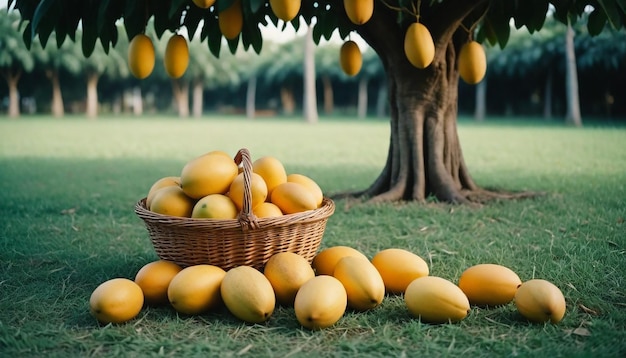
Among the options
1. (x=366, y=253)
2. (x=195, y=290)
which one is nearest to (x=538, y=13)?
(x=366, y=253)

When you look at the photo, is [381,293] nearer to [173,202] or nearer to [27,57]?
[173,202]

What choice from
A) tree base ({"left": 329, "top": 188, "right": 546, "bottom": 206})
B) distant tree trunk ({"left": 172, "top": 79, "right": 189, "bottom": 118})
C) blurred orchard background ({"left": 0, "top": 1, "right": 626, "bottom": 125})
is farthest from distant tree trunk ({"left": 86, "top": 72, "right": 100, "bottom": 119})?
tree base ({"left": 329, "top": 188, "right": 546, "bottom": 206})

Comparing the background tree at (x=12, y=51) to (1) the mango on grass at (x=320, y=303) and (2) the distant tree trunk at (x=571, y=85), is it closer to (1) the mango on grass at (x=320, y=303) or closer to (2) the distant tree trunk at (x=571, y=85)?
(2) the distant tree trunk at (x=571, y=85)

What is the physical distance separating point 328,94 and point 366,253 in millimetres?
37462

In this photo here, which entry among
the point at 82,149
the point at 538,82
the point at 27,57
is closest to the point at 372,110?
the point at 538,82

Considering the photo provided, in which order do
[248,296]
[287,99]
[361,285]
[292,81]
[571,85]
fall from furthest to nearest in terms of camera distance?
[287,99] < [292,81] < [571,85] < [361,285] < [248,296]

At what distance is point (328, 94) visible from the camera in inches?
1590

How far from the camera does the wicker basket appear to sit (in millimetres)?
2565

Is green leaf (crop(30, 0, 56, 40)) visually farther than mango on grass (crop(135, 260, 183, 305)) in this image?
No

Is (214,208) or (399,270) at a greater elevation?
(214,208)

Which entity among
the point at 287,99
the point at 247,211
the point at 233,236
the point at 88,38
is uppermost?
the point at 287,99

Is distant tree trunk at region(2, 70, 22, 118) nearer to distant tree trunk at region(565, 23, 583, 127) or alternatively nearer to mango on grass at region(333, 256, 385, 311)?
distant tree trunk at region(565, 23, 583, 127)

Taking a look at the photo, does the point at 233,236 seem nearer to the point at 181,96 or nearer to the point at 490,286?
the point at 490,286

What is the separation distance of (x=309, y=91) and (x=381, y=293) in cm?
2423
